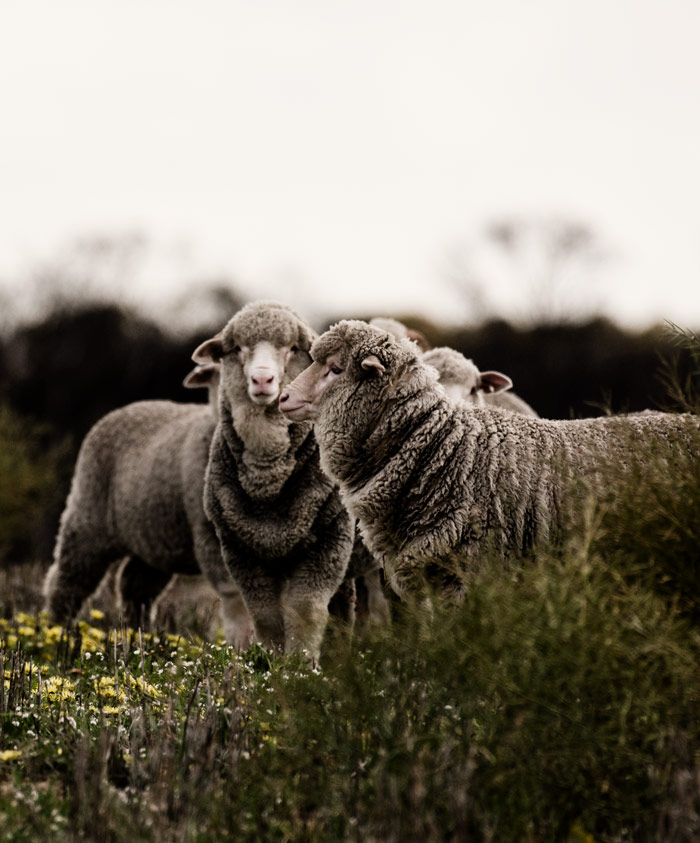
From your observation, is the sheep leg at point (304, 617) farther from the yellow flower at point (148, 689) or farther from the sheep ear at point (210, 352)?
the sheep ear at point (210, 352)

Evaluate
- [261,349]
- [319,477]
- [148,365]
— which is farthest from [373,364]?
[148,365]

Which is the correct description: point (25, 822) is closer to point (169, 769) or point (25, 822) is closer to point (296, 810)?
point (169, 769)

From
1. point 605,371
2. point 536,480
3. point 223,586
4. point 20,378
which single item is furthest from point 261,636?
point 20,378

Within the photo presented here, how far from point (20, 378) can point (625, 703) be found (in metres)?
15.3

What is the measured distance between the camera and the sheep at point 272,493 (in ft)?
18.5

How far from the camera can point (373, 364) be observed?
4516 mm

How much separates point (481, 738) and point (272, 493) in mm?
2669

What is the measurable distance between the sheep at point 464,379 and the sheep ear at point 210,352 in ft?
3.93

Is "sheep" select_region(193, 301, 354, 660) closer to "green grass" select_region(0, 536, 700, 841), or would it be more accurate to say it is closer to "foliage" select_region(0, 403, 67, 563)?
"green grass" select_region(0, 536, 700, 841)

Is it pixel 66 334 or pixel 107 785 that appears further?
pixel 66 334

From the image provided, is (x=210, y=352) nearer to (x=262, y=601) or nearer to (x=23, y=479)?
(x=262, y=601)

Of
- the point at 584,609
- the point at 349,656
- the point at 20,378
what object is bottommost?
the point at 20,378

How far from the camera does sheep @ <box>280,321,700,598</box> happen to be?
13.8ft

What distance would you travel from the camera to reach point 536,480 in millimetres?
4352
